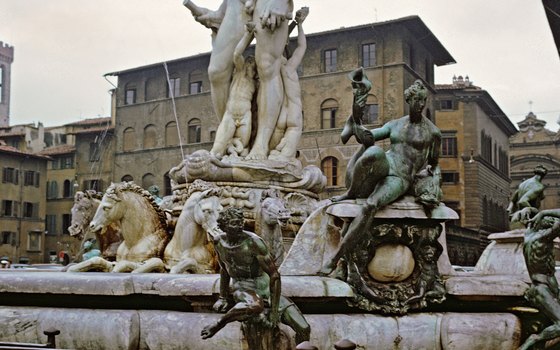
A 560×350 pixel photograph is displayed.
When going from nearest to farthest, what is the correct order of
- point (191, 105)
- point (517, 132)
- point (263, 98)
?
point (263, 98) < point (191, 105) < point (517, 132)

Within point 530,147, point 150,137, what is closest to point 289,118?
point 150,137

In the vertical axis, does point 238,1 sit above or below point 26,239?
above

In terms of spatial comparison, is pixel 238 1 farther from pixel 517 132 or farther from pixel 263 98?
pixel 517 132

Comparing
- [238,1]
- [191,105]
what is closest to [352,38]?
[191,105]

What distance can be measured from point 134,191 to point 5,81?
105 meters

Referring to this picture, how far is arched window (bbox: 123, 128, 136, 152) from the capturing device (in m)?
57.5

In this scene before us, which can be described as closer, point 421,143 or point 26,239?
point 421,143

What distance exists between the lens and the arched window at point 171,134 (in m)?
55.6

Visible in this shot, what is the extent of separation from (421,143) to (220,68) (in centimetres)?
377

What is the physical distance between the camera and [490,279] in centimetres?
586

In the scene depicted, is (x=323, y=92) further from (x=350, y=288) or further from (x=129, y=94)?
(x=350, y=288)

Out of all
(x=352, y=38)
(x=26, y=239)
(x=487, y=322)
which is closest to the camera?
(x=487, y=322)

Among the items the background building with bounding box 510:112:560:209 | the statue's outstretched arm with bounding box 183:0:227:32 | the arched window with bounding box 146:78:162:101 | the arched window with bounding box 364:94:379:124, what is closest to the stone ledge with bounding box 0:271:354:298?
the statue's outstretched arm with bounding box 183:0:227:32

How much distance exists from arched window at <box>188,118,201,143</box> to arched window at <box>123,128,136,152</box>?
18.1 ft
